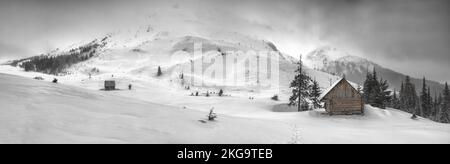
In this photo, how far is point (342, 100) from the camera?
41.7 meters

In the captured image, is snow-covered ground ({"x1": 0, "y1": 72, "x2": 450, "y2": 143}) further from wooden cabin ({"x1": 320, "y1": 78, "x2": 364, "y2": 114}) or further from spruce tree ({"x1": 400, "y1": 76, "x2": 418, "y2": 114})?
spruce tree ({"x1": 400, "y1": 76, "x2": 418, "y2": 114})

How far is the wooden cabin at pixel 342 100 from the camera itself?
41156 mm

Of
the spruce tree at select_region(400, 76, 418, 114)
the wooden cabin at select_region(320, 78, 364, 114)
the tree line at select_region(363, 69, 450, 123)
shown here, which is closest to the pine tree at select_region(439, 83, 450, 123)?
the tree line at select_region(363, 69, 450, 123)

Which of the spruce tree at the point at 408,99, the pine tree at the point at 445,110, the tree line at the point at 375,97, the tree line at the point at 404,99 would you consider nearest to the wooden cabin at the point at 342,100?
the tree line at the point at 375,97

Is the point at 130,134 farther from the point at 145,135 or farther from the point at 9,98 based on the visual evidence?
the point at 9,98

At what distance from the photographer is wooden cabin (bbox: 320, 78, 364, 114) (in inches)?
1620

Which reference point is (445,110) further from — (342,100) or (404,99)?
(342,100)

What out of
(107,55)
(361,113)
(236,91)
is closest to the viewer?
(361,113)

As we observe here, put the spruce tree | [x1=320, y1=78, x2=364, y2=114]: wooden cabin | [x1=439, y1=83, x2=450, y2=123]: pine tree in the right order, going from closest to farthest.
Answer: [x1=320, y1=78, x2=364, y2=114]: wooden cabin < [x1=439, y1=83, x2=450, y2=123]: pine tree < the spruce tree

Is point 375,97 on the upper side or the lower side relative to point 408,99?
upper

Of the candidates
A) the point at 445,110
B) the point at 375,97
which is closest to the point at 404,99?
the point at 445,110
